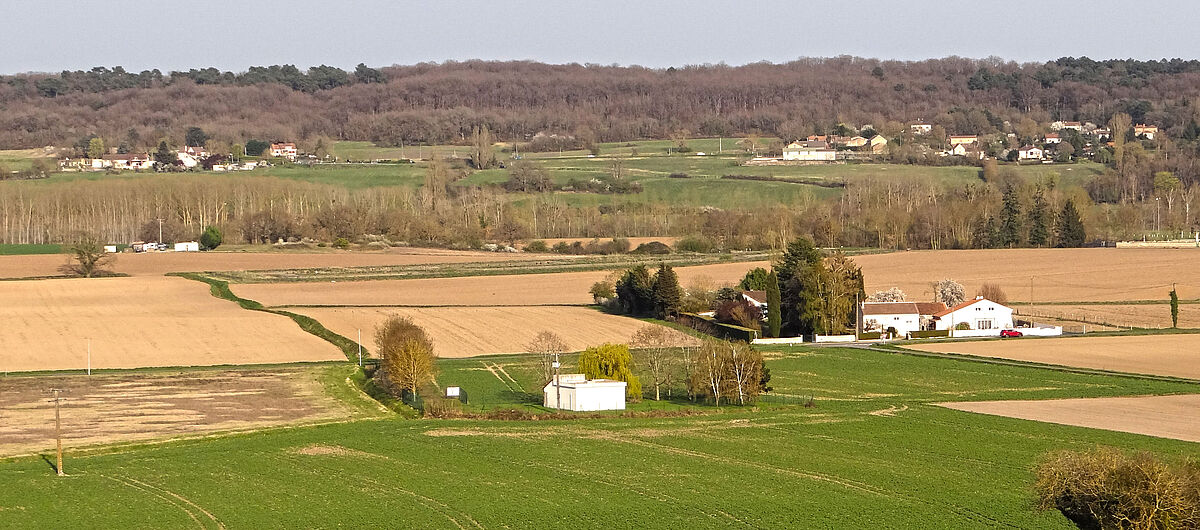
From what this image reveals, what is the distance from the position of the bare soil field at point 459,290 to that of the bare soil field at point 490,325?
3.52 meters

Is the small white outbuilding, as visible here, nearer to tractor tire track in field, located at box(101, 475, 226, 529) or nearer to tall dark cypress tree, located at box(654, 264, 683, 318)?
tractor tire track in field, located at box(101, 475, 226, 529)

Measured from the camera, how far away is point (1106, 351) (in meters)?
54.8

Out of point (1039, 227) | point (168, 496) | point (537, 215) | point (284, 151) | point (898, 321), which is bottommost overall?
point (898, 321)

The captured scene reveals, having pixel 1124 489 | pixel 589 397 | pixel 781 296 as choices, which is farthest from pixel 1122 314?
pixel 1124 489

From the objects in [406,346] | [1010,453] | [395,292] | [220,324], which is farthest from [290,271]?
[1010,453]

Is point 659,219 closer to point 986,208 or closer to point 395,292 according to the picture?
point 986,208

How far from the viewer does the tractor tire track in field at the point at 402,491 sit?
87.6 ft

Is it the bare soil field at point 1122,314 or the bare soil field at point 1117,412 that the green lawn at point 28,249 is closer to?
the bare soil field at point 1122,314

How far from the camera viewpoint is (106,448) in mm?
34688

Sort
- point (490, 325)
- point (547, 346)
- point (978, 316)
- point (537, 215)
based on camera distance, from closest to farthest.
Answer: point (547, 346) < point (490, 325) < point (978, 316) < point (537, 215)

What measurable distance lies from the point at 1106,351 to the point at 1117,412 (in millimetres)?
15401

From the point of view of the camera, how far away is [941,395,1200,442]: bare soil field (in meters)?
37.1

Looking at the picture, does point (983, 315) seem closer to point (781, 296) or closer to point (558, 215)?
point (781, 296)

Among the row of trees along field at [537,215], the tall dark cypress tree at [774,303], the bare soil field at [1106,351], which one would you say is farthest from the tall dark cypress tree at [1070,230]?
the tall dark cypress tree at [774,303]
